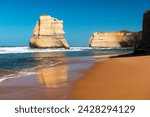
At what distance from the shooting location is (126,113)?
18.0 ft

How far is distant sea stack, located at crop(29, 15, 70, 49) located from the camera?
9300 cm

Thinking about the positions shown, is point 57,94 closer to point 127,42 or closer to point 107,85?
point 107,85

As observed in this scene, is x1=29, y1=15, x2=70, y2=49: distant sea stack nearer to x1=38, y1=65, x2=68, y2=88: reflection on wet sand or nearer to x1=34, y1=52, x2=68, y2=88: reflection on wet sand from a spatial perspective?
x1=34, y1=52, x2=68, y2=88: reflection on wet sand

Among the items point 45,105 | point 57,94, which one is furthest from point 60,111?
point 57,94

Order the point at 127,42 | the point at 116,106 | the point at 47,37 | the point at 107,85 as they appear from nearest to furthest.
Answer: the point at 116,106, the point at 107,85, the point at 47,37, the point at 127,42

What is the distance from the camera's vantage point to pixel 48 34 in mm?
95812

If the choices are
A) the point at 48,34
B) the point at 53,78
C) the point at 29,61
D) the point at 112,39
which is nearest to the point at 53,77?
the point at 53,78

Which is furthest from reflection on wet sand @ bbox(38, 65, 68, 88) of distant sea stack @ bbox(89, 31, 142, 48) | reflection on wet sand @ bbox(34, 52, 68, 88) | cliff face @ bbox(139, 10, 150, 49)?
distant sea stack @ bbox(89, 31, 142, 48)

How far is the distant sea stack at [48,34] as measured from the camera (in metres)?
93.0

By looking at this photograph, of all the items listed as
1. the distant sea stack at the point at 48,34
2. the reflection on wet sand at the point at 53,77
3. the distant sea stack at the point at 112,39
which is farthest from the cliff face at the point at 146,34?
the distant sea stack at the point at 112,39

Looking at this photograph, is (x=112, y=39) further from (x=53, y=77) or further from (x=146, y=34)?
(x=53, y=77)

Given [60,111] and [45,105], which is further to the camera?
[45,105]

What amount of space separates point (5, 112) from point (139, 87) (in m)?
4.19

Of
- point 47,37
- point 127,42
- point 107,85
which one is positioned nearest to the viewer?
point 107,85
